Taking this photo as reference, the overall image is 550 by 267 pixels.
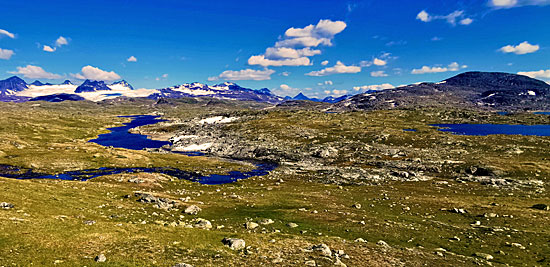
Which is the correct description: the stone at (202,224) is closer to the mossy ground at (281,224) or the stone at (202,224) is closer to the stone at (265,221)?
the mossy ground at (281,224)

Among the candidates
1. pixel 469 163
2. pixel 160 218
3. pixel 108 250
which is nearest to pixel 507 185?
pixel 469 163

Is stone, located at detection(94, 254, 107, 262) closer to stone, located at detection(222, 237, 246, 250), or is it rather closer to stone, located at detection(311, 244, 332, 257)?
stone, located at detection(222, 237, 246, 250)

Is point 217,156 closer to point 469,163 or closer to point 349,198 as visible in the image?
point 349,198

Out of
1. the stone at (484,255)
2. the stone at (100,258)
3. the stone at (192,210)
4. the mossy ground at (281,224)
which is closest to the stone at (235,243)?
the mossy ground at (281,224)

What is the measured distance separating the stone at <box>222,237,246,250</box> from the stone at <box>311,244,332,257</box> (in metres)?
7.08

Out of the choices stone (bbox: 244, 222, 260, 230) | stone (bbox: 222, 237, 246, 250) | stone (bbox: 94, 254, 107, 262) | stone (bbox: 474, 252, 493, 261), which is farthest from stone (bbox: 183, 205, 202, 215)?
stone (bbox: 474, 252, 493, 261)

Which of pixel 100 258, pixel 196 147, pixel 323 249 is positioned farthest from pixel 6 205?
pixel 196 147

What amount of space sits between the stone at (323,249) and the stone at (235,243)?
7.08m

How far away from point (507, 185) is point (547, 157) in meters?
50.8

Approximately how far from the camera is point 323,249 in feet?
92.8

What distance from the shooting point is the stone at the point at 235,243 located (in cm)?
2800

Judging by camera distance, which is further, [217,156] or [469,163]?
[217,156]

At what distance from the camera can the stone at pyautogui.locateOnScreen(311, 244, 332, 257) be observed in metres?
27.4

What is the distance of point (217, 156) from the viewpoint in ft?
480
